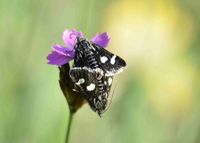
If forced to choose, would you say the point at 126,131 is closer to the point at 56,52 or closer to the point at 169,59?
the point at 169,59

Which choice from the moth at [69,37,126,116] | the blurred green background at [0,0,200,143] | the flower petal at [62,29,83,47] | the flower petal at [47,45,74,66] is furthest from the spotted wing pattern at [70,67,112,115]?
the blurred green background at [0,0,200,143]

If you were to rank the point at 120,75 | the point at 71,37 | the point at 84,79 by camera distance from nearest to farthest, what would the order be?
1. the point at 84,79
2. the point at 71,37
3. the point at 120,75

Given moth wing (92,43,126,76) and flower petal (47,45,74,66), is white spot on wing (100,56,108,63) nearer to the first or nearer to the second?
moth wing (92,43,126,76)

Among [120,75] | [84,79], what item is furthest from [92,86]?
[120,75]

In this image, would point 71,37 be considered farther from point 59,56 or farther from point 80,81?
point 80,81

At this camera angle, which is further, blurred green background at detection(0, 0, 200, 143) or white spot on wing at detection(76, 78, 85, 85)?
blurred green background at detection(0, 0, 200, 143)

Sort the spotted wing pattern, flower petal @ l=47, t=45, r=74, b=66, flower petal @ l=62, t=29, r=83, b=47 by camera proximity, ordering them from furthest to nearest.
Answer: flower petal @ l=62, t=29, r=83, b=47 → flower petal @ l=47, t=45, r=74, b=66 → the spotted wing pattern

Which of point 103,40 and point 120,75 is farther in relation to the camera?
point 120,75
